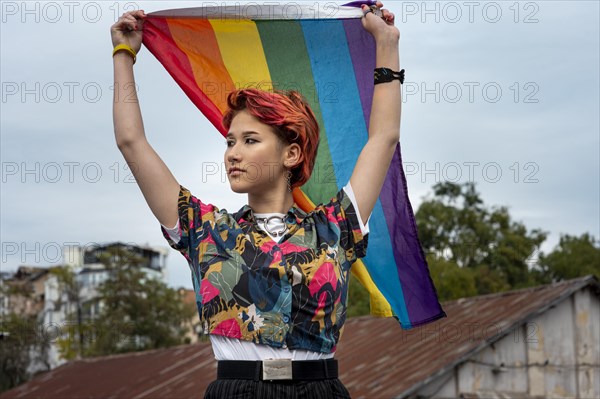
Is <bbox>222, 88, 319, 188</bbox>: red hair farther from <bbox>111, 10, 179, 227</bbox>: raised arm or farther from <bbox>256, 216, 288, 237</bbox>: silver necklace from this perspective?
<bbox>111, 10, 179, 227</bbox>: raised arm

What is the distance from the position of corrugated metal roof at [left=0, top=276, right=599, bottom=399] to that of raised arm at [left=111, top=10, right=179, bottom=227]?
39.1 feet

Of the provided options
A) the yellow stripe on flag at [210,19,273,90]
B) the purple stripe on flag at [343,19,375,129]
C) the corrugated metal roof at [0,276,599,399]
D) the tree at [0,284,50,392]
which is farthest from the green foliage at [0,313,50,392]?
the purple stripe on flag at [343,19,375,129]

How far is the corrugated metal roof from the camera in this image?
1591 cm

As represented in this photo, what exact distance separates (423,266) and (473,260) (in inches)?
1551

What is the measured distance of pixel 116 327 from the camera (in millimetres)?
42750

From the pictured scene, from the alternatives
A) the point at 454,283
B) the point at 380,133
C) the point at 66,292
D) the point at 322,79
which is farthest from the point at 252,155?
the point at 66,292

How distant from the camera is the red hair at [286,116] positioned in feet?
11.1

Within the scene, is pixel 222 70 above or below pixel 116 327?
above

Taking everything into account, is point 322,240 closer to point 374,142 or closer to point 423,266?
point 374,142

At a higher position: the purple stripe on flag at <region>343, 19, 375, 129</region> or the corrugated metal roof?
the purple stripe on flag at <region>343, 19, 375, 129</region>

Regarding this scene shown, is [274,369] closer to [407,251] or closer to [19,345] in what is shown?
[407,251]

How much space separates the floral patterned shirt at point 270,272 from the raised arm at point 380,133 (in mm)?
97

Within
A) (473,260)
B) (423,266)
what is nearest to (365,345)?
(423,266)

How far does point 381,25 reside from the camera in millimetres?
3682
